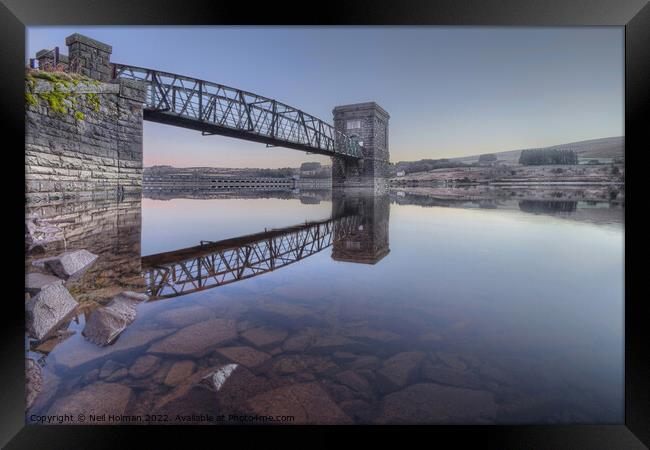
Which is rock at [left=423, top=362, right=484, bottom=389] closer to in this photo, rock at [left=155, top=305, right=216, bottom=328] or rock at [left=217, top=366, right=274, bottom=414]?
rock at [left=217, top=366, right=274, bottom=414]

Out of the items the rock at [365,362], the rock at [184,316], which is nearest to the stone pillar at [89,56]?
the rock at [184,316]

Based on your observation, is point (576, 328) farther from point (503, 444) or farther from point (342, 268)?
point (342, 268)

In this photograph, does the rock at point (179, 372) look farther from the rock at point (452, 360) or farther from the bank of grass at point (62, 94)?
the bank of grass at point (62, 94)

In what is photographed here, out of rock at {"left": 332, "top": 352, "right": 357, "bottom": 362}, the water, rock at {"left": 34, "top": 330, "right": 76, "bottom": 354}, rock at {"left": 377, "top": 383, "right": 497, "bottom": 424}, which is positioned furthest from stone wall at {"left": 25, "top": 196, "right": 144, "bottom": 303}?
rock at {"left": 377, "top": 383, "right": 497, "bottom": 424}

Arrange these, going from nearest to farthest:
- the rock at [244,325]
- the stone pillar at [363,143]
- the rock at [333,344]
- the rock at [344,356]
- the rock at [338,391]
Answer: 1. the rock at [338,391]
2. the rock at [344,356]
3. the rock at [333,344]
4. the rock at [244,325]
5. the stone pillar at [363,143]

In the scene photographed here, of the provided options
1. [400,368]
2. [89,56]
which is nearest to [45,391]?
[400,368]

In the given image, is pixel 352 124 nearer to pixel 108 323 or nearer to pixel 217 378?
pixel 108 323
